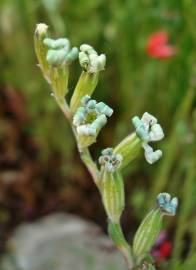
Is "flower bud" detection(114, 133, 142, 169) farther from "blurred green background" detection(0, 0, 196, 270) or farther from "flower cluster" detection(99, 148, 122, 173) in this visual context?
"blurred green background" detection(0, 0, 196, 270)

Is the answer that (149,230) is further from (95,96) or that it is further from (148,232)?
(95,96)

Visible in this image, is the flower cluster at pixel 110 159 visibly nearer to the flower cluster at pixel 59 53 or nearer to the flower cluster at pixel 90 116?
the flower cluster at pixel 90 116

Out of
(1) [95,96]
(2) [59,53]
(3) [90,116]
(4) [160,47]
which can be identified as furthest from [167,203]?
(1) [95,96]

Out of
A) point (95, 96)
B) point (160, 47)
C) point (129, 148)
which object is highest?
point (129, 148)

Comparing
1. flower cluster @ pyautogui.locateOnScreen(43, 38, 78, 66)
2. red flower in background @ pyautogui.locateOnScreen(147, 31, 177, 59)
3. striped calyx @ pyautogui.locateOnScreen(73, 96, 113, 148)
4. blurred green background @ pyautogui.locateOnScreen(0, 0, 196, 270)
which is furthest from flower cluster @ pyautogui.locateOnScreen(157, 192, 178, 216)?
red flower in background @ pyautogui.locateOnScreen(147, 31, 177, 59)

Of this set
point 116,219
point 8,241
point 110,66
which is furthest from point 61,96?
point 110,66

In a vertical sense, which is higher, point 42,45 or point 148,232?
point 42,45

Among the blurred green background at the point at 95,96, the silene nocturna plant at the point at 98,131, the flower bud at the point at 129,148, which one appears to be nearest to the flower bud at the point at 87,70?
the silene nocturna plant at the point at 98,131
